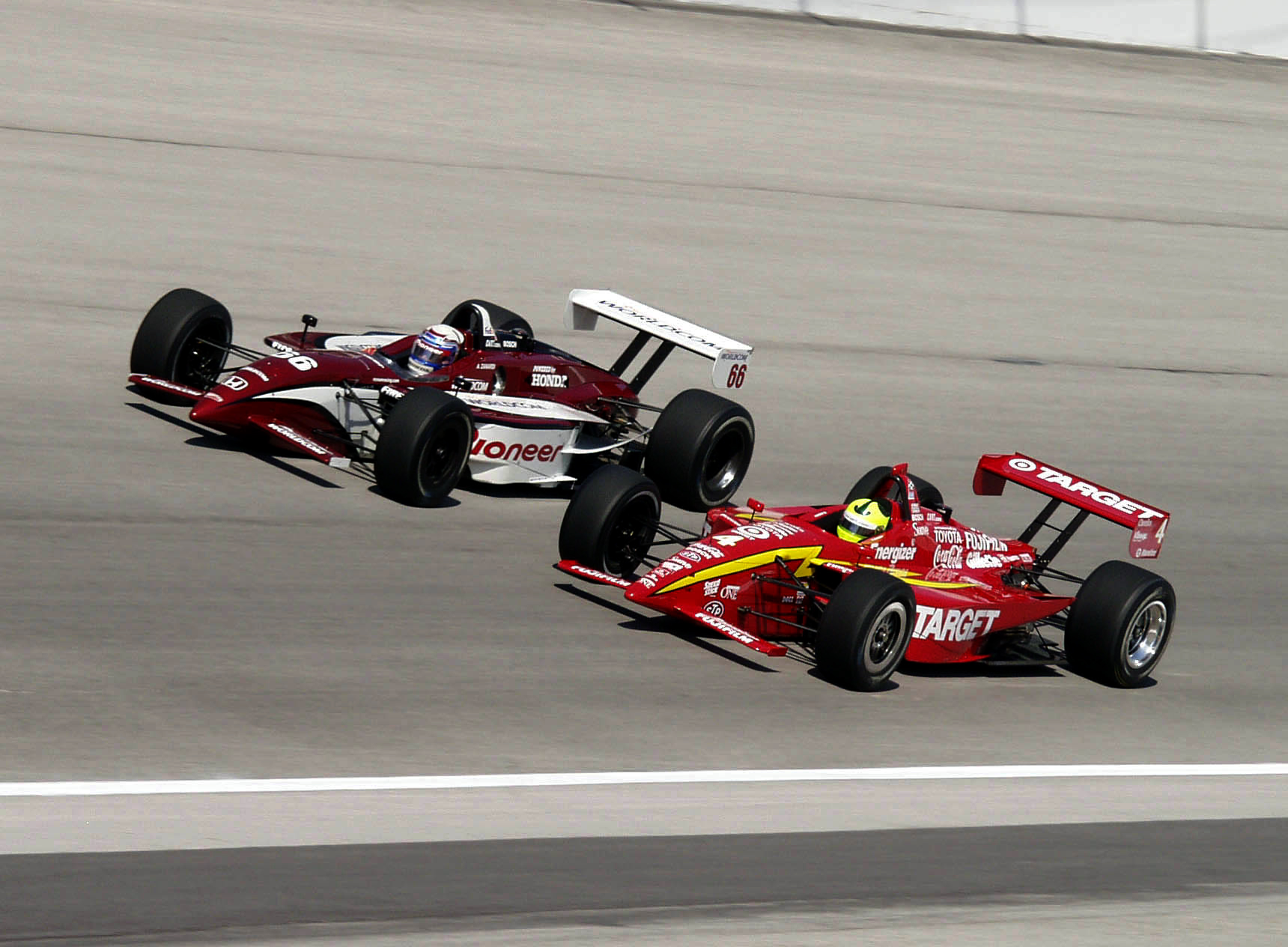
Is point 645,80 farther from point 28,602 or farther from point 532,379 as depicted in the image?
point 28,602

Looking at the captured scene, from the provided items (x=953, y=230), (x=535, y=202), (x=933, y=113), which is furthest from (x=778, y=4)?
(x=535, y=202)

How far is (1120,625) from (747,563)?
2.37 m

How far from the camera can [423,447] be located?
12.7 meters

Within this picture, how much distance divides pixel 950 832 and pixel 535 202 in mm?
16775

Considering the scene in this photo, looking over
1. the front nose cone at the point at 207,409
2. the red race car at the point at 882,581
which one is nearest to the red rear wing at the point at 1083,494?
the red race car at the point at 882,581

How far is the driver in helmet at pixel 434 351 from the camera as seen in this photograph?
13.8 metres

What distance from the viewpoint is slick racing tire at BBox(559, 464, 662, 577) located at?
11445 millimetres

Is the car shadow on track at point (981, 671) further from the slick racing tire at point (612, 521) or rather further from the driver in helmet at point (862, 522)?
the slick racing tire at point (612, 521)

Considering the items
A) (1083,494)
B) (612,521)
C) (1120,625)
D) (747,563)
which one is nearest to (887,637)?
(747,563)

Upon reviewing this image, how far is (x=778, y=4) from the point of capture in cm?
3384

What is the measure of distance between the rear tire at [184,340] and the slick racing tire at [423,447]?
76.2 inches

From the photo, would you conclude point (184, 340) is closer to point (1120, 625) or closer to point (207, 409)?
point (207, 409)

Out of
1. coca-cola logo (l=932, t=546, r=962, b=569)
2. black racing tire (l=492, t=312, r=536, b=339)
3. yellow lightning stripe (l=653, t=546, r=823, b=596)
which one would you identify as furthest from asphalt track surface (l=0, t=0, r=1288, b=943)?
black racing tire (l=492, t=312, r=536, b=339)

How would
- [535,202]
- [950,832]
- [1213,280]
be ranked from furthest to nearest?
[1213,280] → [535,202] → [950,832]
